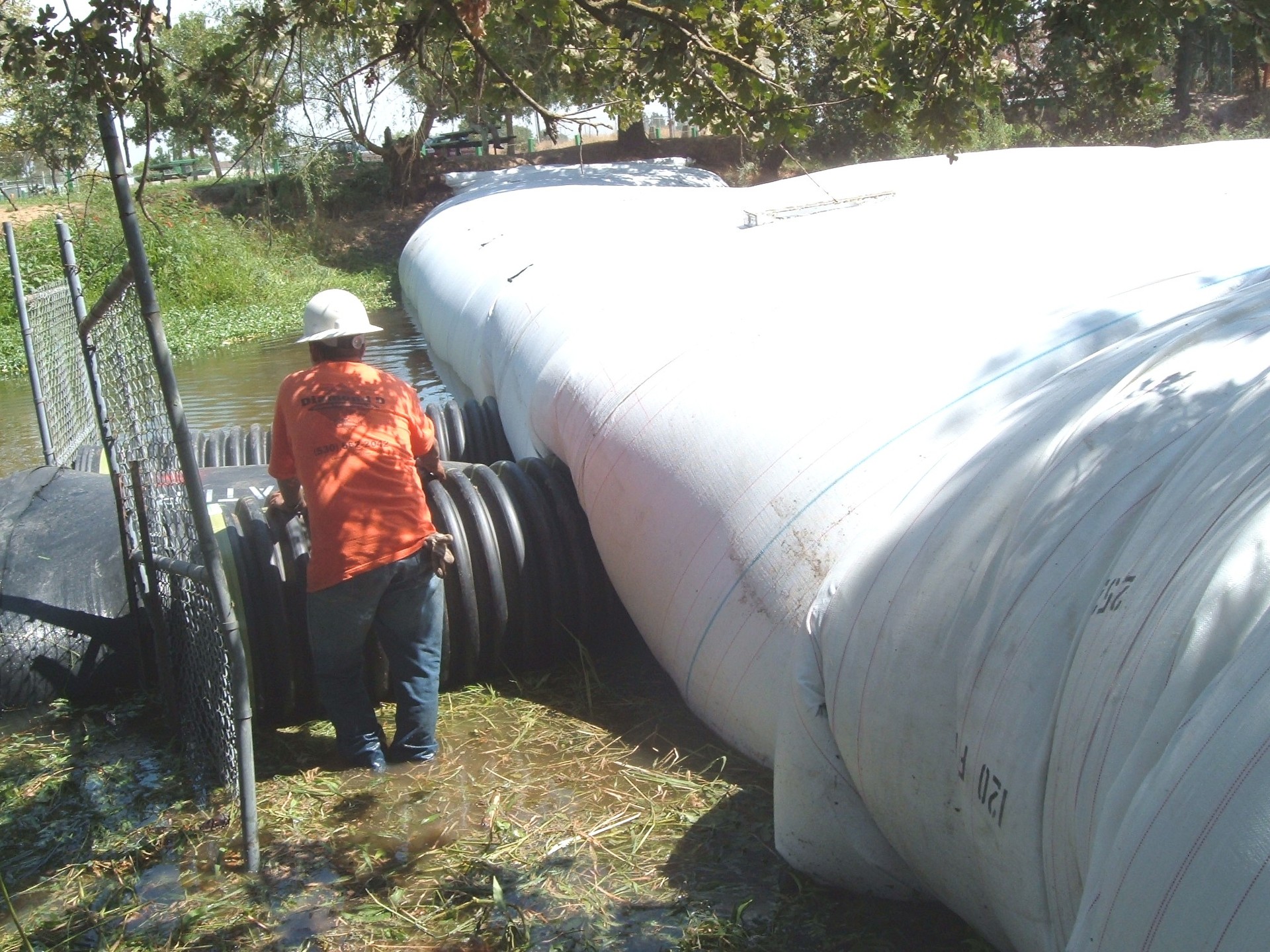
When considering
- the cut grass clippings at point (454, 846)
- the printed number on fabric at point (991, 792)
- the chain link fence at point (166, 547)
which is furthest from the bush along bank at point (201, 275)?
the printed number on fabric at point (991, 792)

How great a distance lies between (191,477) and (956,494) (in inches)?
85.8

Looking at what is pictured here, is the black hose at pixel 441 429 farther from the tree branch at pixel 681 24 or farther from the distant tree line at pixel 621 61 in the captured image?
the tree branch at pixel 681 24

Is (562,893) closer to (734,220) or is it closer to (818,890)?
(818,890)

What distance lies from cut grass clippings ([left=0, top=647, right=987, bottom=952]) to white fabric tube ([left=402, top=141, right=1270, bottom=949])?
21 cm

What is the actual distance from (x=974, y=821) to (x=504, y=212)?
32.3 feet

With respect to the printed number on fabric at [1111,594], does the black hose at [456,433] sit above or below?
below

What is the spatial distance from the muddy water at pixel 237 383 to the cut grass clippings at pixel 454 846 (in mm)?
6393

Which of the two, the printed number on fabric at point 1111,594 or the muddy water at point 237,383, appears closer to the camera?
the printed number on fabric at point 1111,594

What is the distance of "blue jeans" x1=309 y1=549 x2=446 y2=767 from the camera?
434 cm

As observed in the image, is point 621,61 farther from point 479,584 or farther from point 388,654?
point 388,654

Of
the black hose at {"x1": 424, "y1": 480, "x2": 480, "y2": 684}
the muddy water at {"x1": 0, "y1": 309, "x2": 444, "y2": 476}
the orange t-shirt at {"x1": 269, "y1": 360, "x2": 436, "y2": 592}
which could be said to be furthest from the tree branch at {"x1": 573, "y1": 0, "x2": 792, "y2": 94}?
the muddy water at {"x1": 0, "y1": 309, "x2": 444, "y2": 476}

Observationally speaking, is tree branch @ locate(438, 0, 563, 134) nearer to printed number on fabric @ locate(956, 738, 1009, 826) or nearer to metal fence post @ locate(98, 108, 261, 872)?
metal fence post @ locate(98, 108, 261, 872)

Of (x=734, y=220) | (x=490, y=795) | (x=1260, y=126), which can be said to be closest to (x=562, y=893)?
(x=490, y=795)

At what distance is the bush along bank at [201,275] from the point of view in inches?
696
